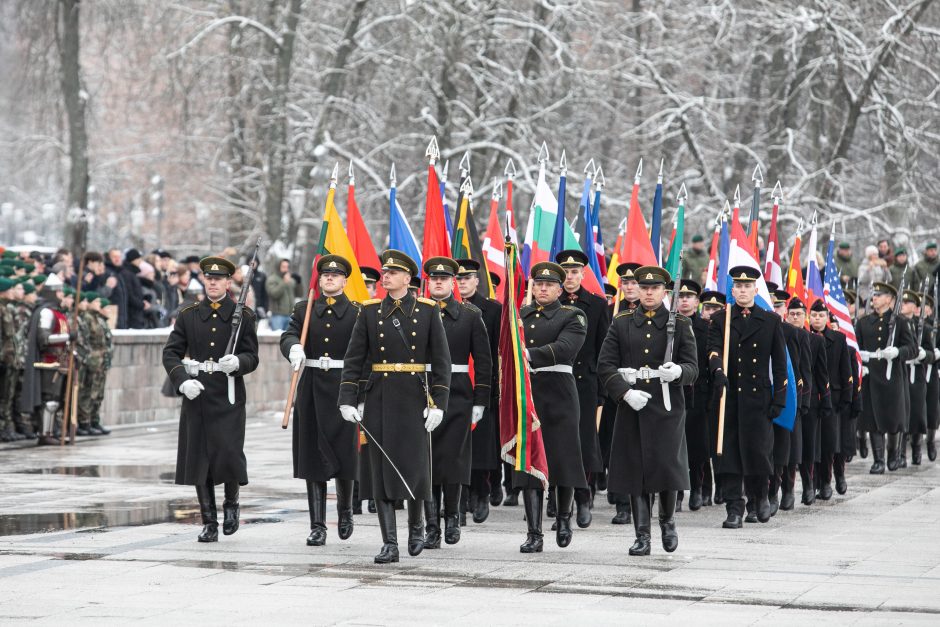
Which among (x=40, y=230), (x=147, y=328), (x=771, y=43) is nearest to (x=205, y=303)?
(x=147, y=328)

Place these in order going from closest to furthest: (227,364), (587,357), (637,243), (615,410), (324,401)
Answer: (227,364), (324,401), (587,357), (615,410), (637,243)

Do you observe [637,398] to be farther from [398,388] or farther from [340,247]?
[340,247]

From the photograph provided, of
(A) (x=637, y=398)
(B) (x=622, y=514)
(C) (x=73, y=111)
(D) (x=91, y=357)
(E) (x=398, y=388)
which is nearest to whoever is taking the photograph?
(E) (x=398, y=388)

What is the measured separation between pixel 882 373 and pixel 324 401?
9.30m

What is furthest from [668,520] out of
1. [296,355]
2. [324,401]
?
[296,355]

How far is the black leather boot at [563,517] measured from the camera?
467 inches

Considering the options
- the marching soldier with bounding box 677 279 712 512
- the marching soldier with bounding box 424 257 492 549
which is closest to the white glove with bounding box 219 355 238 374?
the marching soldier with bounding box 424 257 492 549

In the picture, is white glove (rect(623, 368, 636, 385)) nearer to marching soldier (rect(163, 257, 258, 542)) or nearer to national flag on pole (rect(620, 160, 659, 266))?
marching soldier (rect(163, 257, 258, 542))

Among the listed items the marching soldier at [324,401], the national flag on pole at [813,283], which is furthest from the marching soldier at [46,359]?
the national flag on pole at [813,283]

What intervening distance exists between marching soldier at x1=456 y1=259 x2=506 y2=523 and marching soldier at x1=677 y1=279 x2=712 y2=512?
174 centimetres

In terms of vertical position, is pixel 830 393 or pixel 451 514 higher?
pixel 830 393

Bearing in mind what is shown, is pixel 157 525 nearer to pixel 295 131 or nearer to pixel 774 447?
pixel 774 447

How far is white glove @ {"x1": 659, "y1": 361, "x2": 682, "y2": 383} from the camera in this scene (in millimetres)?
Answer: 11672

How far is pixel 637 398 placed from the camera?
11.6 metres
